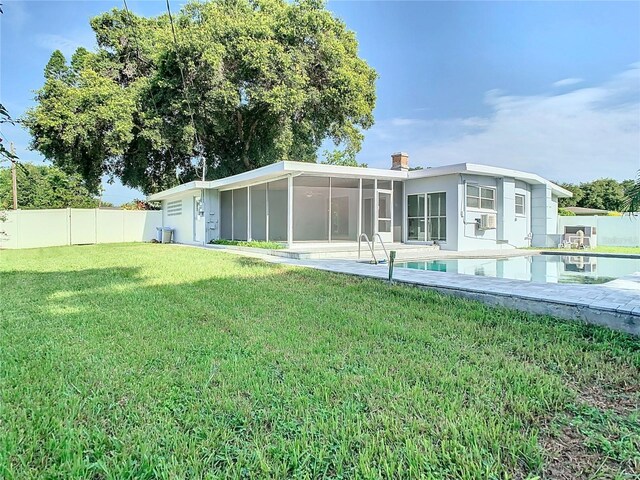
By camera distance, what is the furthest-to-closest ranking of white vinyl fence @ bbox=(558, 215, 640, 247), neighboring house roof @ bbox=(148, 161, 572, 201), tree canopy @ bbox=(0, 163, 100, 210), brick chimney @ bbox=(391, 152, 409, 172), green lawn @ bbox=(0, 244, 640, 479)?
tree canopy @ bbox=(0, 163, 100, 210), white vinyl fence @ bbox=(558, 215, 640, 247), brick chimney @ bbox=(391, 152, 409, 172), neighboring house roof @ bbox=(148, 161, 572, 201), green lawn @ bbox=(0, 244, 640, 479)

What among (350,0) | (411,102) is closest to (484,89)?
(411,102)

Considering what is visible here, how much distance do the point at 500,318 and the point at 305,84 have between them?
1714cm

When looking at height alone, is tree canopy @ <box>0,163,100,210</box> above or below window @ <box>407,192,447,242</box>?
above

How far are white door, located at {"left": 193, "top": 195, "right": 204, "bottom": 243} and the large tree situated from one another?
126 inches

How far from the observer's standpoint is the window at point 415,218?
1475 centimetres

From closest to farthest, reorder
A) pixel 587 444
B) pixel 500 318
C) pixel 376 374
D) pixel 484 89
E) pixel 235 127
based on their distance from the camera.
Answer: pixel 587 444 < pixel 376 374 < pixel 500 318 < pixel 484 89 < pixel 235 127

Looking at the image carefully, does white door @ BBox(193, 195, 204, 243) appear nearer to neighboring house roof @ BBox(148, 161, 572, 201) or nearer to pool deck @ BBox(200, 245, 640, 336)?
neighboring house roof @ BBox(148, 161, 572, 201)

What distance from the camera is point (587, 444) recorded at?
2.04 meters

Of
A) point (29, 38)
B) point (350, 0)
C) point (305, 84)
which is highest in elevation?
point (350, 0)

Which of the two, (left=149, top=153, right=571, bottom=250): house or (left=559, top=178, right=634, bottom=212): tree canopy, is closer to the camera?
(left=149, top=153, right=571, bottom=250): house

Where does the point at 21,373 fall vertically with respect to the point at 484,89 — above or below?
below

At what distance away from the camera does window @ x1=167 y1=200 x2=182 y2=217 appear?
20.7 m

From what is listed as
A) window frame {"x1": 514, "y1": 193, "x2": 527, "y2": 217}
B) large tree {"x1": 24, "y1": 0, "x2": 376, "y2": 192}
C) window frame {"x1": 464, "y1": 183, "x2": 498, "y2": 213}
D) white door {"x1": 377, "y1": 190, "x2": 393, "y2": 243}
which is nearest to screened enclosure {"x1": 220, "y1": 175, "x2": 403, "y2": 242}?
white door {"x1": 377, "y1": 190, "x2": 393, "y2": 243}

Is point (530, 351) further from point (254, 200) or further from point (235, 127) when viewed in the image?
point (235, 127)
